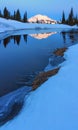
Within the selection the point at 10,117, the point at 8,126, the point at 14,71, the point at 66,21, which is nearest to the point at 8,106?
the point at 10,117

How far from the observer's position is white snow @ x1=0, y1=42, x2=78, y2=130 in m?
6.39

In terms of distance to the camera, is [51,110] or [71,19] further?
[71,19]

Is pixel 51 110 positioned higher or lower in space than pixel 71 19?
lower

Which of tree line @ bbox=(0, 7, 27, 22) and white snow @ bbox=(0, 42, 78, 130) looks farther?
tree line @ bbox=(0, 7, 27, 22)

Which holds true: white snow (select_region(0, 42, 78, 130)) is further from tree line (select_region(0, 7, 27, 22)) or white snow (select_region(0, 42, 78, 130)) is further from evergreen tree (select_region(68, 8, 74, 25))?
evergreen tree (select_region(68, 8, 74, 25))

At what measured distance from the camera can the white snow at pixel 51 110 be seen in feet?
21.0

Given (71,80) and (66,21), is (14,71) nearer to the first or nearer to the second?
(71,80)

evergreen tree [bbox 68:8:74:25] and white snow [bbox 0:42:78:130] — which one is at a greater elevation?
evergreen tree [bbox 68:8:74:25]

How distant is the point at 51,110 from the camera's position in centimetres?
714

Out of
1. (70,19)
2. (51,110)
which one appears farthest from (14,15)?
(51,110)

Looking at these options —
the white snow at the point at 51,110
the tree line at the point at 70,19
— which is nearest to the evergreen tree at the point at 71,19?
the tree line at the point at 70,19

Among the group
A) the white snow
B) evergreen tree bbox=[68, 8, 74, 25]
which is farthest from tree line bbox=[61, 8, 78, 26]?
the white snow

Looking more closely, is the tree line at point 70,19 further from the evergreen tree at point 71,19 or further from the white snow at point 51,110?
the white snow at point 51,110

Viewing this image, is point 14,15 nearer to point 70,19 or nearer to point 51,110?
point 70,19
